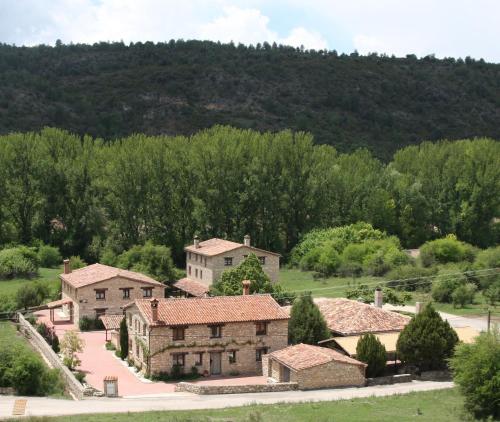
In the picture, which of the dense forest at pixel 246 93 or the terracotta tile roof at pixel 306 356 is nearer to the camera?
the terracotta tile roof at pixel 306 356

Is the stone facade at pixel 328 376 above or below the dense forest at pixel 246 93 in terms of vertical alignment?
below

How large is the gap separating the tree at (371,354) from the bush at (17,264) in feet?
118

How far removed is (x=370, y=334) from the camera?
46.1 metres

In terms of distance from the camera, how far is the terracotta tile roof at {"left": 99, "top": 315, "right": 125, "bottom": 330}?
54322 millimetres

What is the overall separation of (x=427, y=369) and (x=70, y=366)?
18.4 metres

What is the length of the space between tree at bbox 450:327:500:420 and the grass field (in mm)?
862

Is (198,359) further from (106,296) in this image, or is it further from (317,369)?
(106,296)

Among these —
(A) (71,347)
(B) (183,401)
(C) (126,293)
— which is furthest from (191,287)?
(B) (183,401)

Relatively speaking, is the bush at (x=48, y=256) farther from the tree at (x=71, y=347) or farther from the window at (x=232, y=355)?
the window at (x=232, y=355)

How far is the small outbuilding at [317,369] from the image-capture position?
142 feet

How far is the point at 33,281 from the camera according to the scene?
223 ft

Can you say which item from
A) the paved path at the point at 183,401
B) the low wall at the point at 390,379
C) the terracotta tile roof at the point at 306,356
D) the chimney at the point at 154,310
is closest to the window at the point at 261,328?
the terracotta tile roof at the point at 306,356

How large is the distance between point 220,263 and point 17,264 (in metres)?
17.6

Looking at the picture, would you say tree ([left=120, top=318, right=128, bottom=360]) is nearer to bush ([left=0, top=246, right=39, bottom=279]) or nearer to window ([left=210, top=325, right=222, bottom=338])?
window ([left=210, top=325, right=222, bottom=338])
